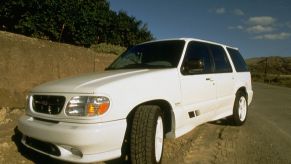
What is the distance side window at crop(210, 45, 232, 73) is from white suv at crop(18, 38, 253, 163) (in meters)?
0.89

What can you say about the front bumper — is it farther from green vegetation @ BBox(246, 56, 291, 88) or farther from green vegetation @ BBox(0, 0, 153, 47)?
green vegetation @ BBox(246, 56, 291, 88)

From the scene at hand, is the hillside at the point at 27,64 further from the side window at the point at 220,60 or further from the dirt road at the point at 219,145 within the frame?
the side window at the point at 220,60

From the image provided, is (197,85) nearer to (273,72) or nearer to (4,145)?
(4,145)

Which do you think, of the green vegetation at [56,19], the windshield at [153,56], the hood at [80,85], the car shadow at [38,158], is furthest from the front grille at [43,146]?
the green vegetation at [56,19]

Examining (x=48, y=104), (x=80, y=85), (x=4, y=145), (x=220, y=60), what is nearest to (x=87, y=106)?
(x=80, y=85)

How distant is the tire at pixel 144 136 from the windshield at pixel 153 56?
116cm

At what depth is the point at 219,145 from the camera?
579cm

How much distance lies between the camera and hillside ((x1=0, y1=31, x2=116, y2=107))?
7.65m

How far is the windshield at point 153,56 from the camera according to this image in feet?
17.1

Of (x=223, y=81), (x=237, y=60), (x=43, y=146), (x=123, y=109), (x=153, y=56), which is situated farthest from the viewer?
(x=237, y=60)

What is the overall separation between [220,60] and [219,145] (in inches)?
71.1

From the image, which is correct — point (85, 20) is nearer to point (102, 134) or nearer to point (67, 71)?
point (67, 71)

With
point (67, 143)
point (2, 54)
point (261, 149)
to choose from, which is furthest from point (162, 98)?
point (2, 54)

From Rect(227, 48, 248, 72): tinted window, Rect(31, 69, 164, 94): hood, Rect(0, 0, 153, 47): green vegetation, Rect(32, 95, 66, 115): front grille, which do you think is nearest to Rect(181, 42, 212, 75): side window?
Rect(31, 69, 164, 94): hood
